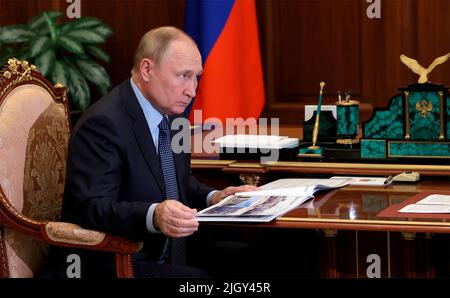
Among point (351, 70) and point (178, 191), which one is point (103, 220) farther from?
point (351, 70)

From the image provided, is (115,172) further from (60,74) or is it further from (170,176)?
(60,74)

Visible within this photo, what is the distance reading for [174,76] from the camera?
282cm

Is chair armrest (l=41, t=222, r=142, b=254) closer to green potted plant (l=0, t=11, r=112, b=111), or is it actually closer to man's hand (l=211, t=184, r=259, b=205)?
man's hand (l=211, t=184, r=259, b=205)

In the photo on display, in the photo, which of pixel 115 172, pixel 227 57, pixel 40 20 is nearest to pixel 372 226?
pixel 115 172

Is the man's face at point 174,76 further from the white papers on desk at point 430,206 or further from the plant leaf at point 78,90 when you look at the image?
the plant leaf at point 78,90

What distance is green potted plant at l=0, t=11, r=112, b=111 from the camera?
509cm

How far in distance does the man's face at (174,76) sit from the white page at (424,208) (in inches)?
29.8

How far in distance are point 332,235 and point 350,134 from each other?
2.60ft

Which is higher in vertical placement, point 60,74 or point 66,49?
point 66,49

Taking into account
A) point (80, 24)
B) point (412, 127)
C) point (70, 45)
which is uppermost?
point (80, 24)

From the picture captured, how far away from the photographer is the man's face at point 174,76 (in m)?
2.82

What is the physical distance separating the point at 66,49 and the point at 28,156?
2.36m

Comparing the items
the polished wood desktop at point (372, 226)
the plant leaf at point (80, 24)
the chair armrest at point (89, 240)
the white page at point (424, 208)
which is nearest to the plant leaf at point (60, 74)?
the plant leaf at point (80, 24)
